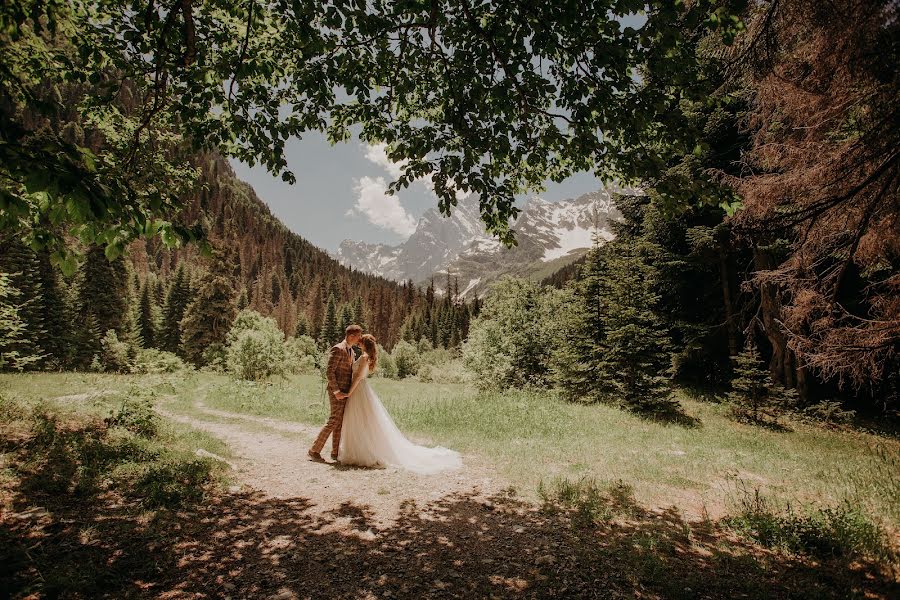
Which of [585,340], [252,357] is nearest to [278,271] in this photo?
[252,357]

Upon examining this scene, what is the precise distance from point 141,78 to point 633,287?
52.1ft

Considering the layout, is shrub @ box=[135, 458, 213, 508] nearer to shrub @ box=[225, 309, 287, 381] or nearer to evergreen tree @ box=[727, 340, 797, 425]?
evergreen tree @ box=[727, 340, 797, 425]

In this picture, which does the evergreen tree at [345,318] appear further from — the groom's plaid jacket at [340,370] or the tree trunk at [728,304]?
the groom's plaid jacket at [340,370]

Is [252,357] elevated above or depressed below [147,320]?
below

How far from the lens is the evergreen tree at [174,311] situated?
177 ft

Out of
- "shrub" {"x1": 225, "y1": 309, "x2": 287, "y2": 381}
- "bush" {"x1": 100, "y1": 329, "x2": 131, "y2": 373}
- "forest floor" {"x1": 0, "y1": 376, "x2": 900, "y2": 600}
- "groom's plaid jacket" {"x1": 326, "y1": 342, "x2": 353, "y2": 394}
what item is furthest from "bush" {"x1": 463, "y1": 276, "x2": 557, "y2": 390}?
"bush" {"x1": 100, "y1": 329, "x2": 131, "y2": 373}

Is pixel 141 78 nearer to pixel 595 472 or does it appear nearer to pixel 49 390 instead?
pixel 595 472

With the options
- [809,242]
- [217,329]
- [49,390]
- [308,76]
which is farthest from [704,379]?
[217,329]

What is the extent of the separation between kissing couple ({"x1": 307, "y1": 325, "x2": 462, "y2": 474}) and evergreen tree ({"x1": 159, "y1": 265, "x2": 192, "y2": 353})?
185 feet

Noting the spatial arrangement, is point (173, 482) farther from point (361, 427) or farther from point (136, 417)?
point (136, 417)

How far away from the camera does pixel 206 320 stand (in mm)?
36156

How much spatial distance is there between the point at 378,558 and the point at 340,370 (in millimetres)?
4338

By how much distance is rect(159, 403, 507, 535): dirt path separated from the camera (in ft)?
19.5

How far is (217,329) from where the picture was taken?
3603 cm
